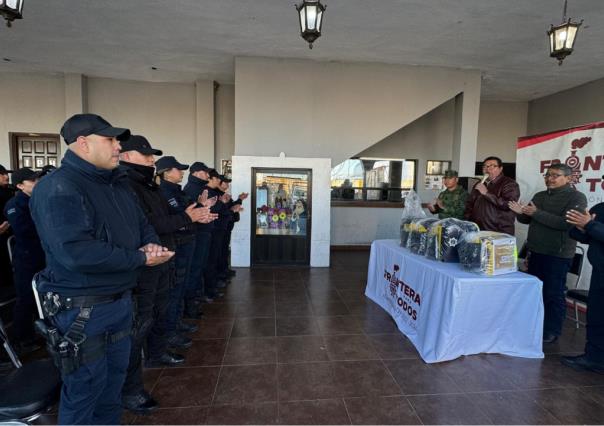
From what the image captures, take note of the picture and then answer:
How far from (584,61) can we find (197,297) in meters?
7.22

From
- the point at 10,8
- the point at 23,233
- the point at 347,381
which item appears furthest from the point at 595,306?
the point at 10,8

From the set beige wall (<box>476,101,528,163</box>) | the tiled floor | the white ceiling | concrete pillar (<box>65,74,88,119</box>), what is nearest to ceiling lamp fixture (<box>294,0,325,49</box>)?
the white ceiling

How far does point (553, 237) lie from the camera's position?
2.90m

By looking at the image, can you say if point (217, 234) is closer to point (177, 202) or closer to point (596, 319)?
point (177, 202)

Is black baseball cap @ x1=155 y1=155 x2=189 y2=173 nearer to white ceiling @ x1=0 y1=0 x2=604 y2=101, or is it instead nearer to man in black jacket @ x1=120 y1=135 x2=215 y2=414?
man in black jacket @ x1=120 y1=135 x2=215 y2=414

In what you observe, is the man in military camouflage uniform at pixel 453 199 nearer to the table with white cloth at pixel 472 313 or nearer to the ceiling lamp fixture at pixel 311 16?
the table with white cloth at pixel 472 313

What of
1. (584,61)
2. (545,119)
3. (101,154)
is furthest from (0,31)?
(545,119)

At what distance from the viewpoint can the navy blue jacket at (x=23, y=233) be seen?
2.56 metres

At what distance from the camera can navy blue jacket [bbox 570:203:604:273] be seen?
2289 millimetres

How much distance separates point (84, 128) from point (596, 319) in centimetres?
363

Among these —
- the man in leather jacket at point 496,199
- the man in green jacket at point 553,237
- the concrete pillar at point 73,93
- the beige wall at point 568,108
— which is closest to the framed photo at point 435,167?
the beige wall at point 568,108

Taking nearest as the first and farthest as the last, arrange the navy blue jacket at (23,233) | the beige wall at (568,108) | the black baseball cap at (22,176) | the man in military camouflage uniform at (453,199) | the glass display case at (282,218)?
the navy blue jacket at (23,233)
the black baseball cap at (22,176)
the man in military camouflage uniform at (453,199)
the glass display case at (282,218)
the beige wall at (568,108)

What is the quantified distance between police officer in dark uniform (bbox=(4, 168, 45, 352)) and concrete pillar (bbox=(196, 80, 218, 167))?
442cm

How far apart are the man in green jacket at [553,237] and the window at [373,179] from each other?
4.48 m
